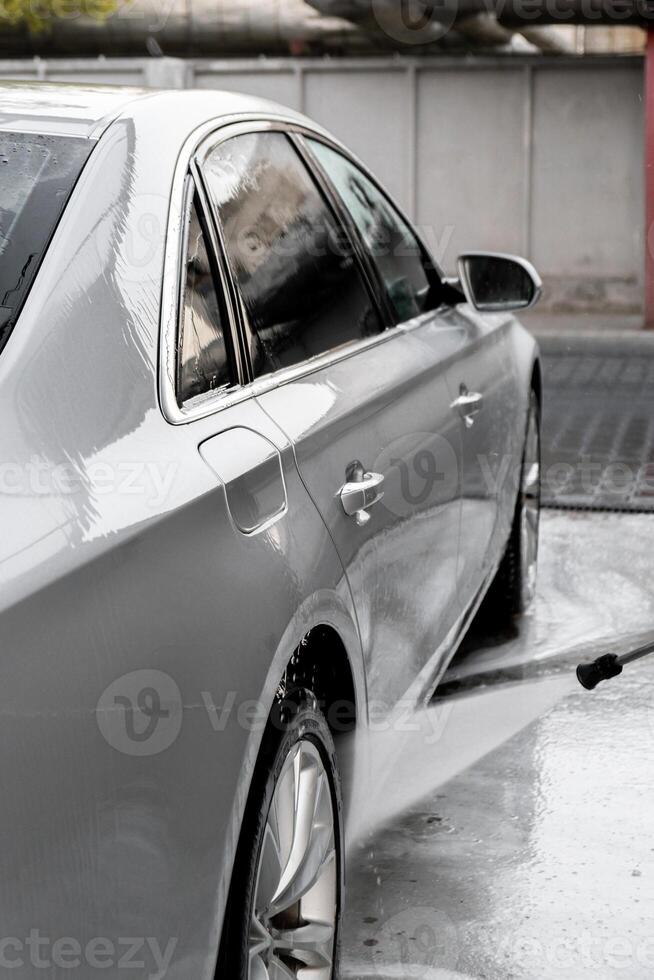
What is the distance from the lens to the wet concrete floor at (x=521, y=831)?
292 cm

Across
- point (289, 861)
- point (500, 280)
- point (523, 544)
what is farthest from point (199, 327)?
point (523, 544)

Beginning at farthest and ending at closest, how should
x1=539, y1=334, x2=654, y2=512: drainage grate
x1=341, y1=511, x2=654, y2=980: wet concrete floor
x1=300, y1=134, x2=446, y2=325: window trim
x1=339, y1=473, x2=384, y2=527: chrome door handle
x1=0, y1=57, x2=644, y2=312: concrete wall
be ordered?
x1=0, y1=57, x2=644, y2=312: concrete wall → x1=539, y1=334, x2=654, y2=512: drainage grate → x1=300, y1=134, x2=446, y2=325: window trim → x1=341, y1=511, x2=654, y2=980: wet concrete floor → x1=339, y1=473, x2=384, y2=527: chrome door handle

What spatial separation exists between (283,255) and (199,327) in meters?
0.63

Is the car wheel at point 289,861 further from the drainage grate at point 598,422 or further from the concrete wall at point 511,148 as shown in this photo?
the concrete wall at point 511,148

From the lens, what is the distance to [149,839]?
1666 millimetres

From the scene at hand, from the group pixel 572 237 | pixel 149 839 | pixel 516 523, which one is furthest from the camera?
pixel 572 237

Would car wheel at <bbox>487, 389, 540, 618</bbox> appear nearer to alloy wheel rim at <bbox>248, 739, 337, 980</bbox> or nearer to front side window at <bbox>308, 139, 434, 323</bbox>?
front side window at <bbox>308, 139, 434, 323</bbox>

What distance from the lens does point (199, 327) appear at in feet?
7.36

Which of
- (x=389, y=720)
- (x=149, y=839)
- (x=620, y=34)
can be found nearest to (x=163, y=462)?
(x=149, y=839)

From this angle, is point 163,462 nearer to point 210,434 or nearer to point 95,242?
point 210,434

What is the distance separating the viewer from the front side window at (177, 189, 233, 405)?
7.03ft

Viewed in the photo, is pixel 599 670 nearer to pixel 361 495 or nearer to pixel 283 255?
pixel 361 495

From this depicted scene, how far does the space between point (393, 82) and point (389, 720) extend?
13745 mm

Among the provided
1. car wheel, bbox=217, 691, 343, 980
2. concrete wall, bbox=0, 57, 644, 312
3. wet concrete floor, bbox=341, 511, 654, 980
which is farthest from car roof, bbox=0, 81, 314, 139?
concrete wall, bbox=0, 57, 644, 312
